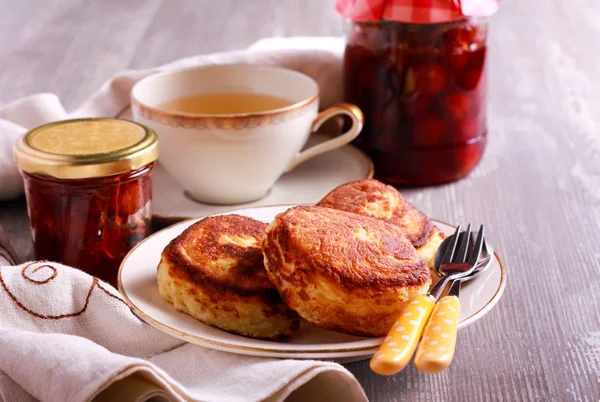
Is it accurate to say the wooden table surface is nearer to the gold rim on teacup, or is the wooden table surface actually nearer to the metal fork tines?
the metal fork tines

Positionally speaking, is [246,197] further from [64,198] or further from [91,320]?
[91,320]

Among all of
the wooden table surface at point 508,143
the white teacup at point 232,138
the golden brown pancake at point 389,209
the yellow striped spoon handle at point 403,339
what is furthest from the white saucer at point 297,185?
the yellow striped spoon handle at point 403,339

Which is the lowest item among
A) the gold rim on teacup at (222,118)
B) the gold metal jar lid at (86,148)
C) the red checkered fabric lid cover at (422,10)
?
the gold rim on teacup at (222,118)

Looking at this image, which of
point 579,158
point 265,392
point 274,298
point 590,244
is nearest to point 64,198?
point 274,298

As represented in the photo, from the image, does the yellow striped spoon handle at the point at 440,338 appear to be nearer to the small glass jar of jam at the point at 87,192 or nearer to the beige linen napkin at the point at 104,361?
the beige linen napkin at the point at 104,361

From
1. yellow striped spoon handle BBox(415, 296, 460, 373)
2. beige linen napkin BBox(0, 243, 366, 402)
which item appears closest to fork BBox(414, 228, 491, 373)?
yellow striped spoon handle BBox(415, 296, 460, 373)

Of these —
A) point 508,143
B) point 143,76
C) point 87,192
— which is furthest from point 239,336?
point 508,143
